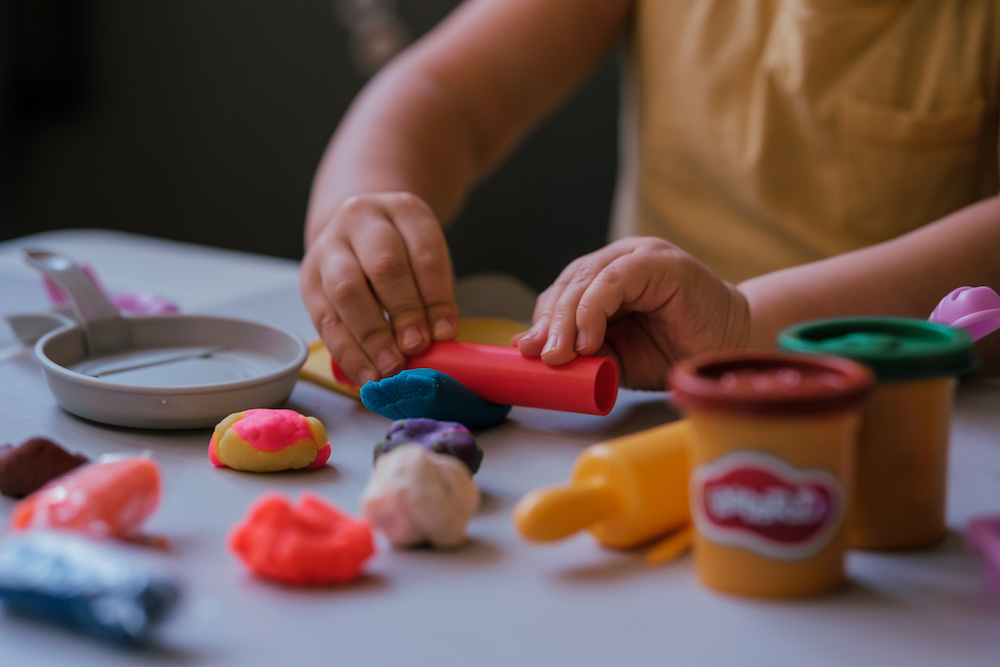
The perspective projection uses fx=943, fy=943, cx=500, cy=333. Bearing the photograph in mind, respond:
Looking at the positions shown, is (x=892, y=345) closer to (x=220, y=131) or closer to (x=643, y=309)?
(x=643, y=309)

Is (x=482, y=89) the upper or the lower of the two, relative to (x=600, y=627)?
upper

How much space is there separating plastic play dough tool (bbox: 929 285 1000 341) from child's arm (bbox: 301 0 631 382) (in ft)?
1.06

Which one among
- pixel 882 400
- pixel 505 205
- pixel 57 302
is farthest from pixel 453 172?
pixel 505 205

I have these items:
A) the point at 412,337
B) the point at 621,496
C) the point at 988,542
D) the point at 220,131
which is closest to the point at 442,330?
Answer: the point at 412,337

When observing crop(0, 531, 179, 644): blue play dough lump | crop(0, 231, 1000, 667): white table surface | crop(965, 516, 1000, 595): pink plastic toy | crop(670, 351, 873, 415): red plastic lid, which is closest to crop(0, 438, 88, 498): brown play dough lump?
crop(0, 231, 1000, 667): white table surface

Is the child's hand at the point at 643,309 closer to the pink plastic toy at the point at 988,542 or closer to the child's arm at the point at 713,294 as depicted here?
the child's arm at the point at 713,294

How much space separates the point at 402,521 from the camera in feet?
1.42

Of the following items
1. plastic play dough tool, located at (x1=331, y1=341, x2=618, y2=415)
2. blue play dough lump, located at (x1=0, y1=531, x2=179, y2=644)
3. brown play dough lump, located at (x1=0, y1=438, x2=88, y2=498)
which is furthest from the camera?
plastic play dough tool, located at (x1=331, y1=341, x2=618, y2=415)

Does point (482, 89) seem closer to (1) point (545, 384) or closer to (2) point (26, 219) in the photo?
(1) point (545, 384)

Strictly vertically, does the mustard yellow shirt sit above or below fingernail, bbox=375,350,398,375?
above

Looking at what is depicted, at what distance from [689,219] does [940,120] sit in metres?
0.26

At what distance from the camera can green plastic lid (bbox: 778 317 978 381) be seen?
40cm

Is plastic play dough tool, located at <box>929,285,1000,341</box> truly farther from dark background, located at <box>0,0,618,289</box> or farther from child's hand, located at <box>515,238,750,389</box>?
dark background, located at <box>0,0,618,289</box>

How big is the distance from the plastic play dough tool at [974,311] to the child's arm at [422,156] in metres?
0.32
